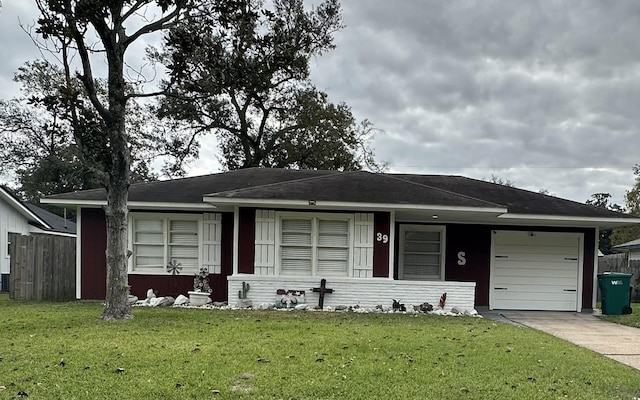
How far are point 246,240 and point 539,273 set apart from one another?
7.88 meters

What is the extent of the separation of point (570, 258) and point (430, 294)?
14.8 feet

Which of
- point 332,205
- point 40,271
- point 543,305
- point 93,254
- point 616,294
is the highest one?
point 332,205

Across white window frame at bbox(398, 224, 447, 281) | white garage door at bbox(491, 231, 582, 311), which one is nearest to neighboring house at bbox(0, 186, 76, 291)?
white window frame at bbox(398, 224, 447, 281)

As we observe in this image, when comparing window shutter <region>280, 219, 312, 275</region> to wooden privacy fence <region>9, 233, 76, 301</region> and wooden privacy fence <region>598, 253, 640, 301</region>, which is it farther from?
wooden privacy fence <region>598, 253, 640, 301</region>

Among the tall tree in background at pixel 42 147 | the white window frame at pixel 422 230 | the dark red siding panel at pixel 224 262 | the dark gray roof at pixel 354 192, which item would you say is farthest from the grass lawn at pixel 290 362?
the tall tree in background at pixel 42 147

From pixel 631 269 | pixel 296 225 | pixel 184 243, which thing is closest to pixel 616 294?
pixel 631 269

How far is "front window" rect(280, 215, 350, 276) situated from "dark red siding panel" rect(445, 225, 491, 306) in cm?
346

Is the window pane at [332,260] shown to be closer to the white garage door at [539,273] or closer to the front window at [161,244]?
the front window at [161,244]

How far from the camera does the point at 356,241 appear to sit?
10.2m

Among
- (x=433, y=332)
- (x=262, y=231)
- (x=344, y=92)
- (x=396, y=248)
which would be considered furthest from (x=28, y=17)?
(x=344, y=92)

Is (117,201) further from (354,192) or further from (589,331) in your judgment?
(589,331)

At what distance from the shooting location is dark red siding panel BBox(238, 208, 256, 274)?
1024 cm

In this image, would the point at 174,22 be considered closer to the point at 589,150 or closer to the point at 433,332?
the point at 433,332

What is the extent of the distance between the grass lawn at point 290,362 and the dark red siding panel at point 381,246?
2.24m
